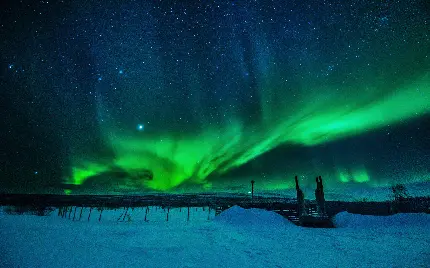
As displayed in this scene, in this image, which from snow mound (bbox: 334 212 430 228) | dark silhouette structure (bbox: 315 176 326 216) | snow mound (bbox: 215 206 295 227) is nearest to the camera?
snow mound (bbox: 334 212 430 228)

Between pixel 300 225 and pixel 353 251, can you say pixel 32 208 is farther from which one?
pixel 353 251

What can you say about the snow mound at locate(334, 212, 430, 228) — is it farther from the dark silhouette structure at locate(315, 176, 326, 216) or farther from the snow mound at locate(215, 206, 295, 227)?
the snow mound at locate(215, 206, 295, 227)

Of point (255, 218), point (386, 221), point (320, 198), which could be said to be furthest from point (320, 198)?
point (255, 218)

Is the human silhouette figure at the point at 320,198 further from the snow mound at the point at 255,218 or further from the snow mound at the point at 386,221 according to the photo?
the snow mound at the point at 255,218

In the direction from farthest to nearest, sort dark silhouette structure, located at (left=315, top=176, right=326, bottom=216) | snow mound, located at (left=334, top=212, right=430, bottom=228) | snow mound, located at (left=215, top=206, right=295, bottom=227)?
1. snow mound, located at (left=215, top=206, right=295, bottom=227)
2. dark silhouette structure, located at (left=315, top=176, right=326, bottom=216)
3. snow mound, located at (left=334, top=212, right=430, bottom=228)

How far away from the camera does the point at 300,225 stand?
2978 centimetres

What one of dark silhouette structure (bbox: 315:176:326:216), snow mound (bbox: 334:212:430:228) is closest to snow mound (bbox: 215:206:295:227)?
dark silhouette structure (bbox: 315:176:326:216)

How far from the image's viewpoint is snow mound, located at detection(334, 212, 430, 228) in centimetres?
2711

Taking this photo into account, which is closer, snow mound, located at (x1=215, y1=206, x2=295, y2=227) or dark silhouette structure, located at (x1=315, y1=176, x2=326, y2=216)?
dark silhouette structure, located at (x1=315, y1=176, x2=326, y2=216)

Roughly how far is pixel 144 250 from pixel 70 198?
39.7 meters

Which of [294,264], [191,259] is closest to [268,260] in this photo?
[294,264]

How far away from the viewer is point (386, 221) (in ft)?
93.1

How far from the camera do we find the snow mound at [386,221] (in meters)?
27.1

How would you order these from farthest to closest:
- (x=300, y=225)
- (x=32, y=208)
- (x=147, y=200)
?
1. (x=32, y=208)
2. (x=147, y=200)
3. (x=300, y=225)
